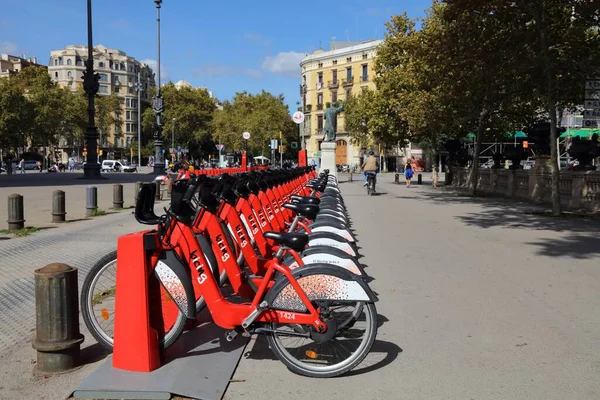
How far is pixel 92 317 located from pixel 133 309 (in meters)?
0.63

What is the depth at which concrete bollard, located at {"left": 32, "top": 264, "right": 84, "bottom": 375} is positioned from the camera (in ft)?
12.5

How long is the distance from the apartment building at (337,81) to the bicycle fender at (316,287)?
241 ft

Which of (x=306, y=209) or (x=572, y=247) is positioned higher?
(x=306, y=209)

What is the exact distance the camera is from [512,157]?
23141 millimetres

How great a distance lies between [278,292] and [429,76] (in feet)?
61.8

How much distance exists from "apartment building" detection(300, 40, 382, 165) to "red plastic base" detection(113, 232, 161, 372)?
7351cm

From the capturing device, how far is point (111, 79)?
4680 inches

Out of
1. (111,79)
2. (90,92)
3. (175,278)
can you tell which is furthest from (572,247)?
(111,79)

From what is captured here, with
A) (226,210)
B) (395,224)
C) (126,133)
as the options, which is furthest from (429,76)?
(126,133)

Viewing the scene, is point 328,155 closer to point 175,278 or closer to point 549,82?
point 549,82

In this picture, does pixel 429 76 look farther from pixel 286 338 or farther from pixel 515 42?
pixel 286 338

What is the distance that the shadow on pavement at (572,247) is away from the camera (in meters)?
8.95

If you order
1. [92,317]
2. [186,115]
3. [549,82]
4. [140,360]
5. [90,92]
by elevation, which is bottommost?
[140,360]

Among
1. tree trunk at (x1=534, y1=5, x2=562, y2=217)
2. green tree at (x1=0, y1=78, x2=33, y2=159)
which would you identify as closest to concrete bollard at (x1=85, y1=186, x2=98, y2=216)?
tree trunk at (x1=534, y1=5, x2=562, y2=217)
